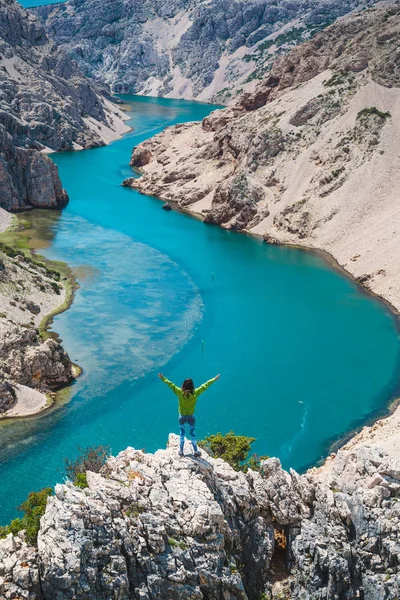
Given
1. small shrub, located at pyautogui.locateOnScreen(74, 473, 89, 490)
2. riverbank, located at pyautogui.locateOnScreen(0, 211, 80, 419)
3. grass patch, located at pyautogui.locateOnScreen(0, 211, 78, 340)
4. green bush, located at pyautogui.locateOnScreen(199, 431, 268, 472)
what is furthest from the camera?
grass patch, located at pyautogui.locateOnScreen(0, 211, 78, 340)

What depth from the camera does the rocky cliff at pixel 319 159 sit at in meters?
118

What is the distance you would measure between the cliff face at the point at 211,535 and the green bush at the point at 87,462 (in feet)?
35.0

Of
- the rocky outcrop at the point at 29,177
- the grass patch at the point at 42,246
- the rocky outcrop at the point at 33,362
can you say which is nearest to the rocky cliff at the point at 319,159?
the rocky outcrop at the point at 29,177

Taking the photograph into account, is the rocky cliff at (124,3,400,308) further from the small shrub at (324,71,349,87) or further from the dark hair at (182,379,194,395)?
the dark hair at (182,379,194,395)

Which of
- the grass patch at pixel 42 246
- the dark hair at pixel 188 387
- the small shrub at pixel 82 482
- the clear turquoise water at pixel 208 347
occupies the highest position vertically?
the dark hair at pixel 188 387

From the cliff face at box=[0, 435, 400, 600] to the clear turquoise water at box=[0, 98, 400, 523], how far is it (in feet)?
72.7

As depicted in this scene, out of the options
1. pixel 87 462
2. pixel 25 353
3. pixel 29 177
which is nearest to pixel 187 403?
pixel 87 462

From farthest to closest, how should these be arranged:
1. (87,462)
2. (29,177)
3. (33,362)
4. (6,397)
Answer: (29,177) < (33,362) < (6,397) < (87,462)

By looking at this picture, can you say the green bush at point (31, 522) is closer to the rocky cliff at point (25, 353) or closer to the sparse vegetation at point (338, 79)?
the rocky cliff at point (25, 353)

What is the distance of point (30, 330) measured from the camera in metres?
70.4

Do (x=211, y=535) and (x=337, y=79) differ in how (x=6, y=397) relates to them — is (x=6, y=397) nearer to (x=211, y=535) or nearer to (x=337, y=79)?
(x=211, y=535)

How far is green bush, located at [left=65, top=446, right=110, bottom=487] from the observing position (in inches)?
1708

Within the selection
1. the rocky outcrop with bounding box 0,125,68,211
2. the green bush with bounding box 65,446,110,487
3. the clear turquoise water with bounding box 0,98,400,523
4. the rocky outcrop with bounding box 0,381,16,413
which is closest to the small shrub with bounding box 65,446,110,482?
the green bush with bounding box 65,446,110,487

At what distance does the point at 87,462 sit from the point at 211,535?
20.0 metres
